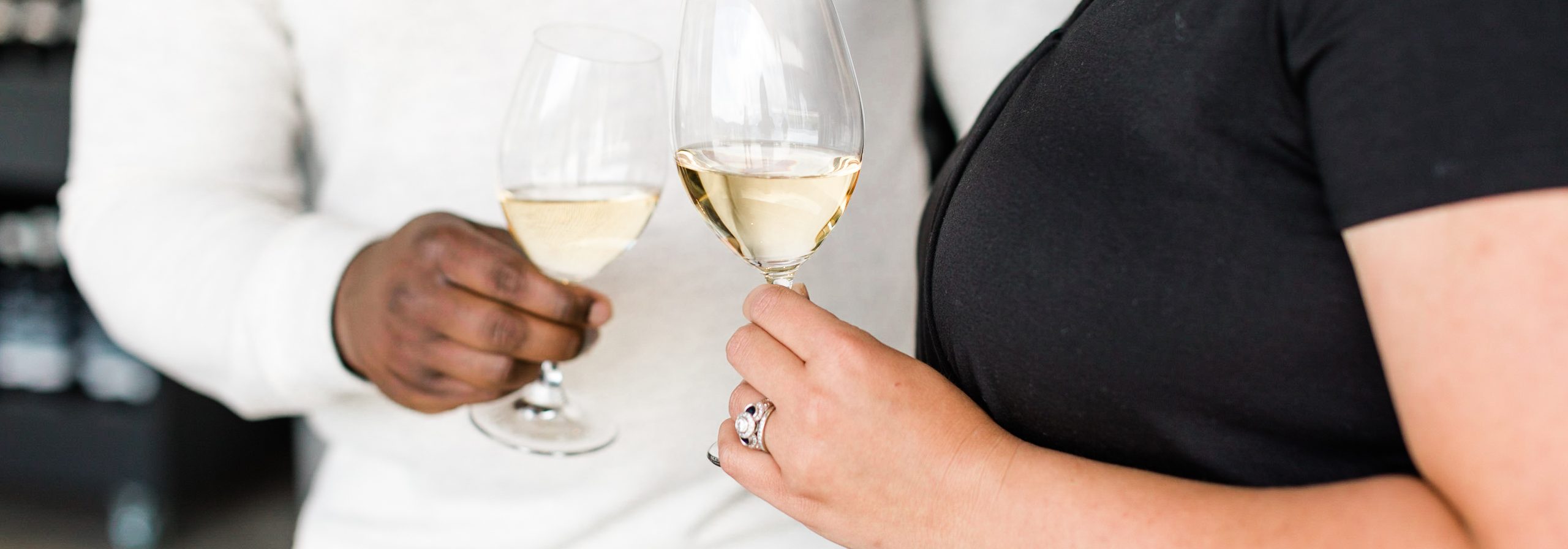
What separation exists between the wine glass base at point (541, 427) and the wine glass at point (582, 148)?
0.15 metres

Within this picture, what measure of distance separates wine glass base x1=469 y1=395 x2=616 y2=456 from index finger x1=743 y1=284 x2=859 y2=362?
1.20 feet

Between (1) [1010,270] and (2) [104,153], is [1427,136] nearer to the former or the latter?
(1) [1010,270]

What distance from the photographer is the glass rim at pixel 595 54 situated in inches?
32.4

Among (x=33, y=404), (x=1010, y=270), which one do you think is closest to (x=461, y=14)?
(x=1010, y=270)

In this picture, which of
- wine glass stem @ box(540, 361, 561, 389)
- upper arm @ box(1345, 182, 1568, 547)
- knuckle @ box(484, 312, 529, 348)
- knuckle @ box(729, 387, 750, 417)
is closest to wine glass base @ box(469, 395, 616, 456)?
wine glass stem @ box(540, 361, 561, 389)

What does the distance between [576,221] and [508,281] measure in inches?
2.7

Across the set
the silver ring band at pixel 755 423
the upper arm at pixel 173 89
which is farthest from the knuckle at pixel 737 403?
the upper arm at pixel 173 89

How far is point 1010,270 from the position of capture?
0.59 m

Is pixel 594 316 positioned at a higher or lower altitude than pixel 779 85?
lower

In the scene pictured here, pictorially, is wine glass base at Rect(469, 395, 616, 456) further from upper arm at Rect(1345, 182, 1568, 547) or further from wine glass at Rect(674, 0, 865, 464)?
upper arm at Rect(1345, 182, 1568, 547)

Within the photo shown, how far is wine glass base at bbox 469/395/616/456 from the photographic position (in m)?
0.91

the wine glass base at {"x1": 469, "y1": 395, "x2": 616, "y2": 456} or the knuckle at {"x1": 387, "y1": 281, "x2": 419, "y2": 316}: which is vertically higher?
the knuckle at {"x1": 387, "y1": 281, "x2": 419, "y2": 316}

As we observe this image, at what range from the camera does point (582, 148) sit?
83 centimetres

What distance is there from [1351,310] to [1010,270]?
0.17 metres
